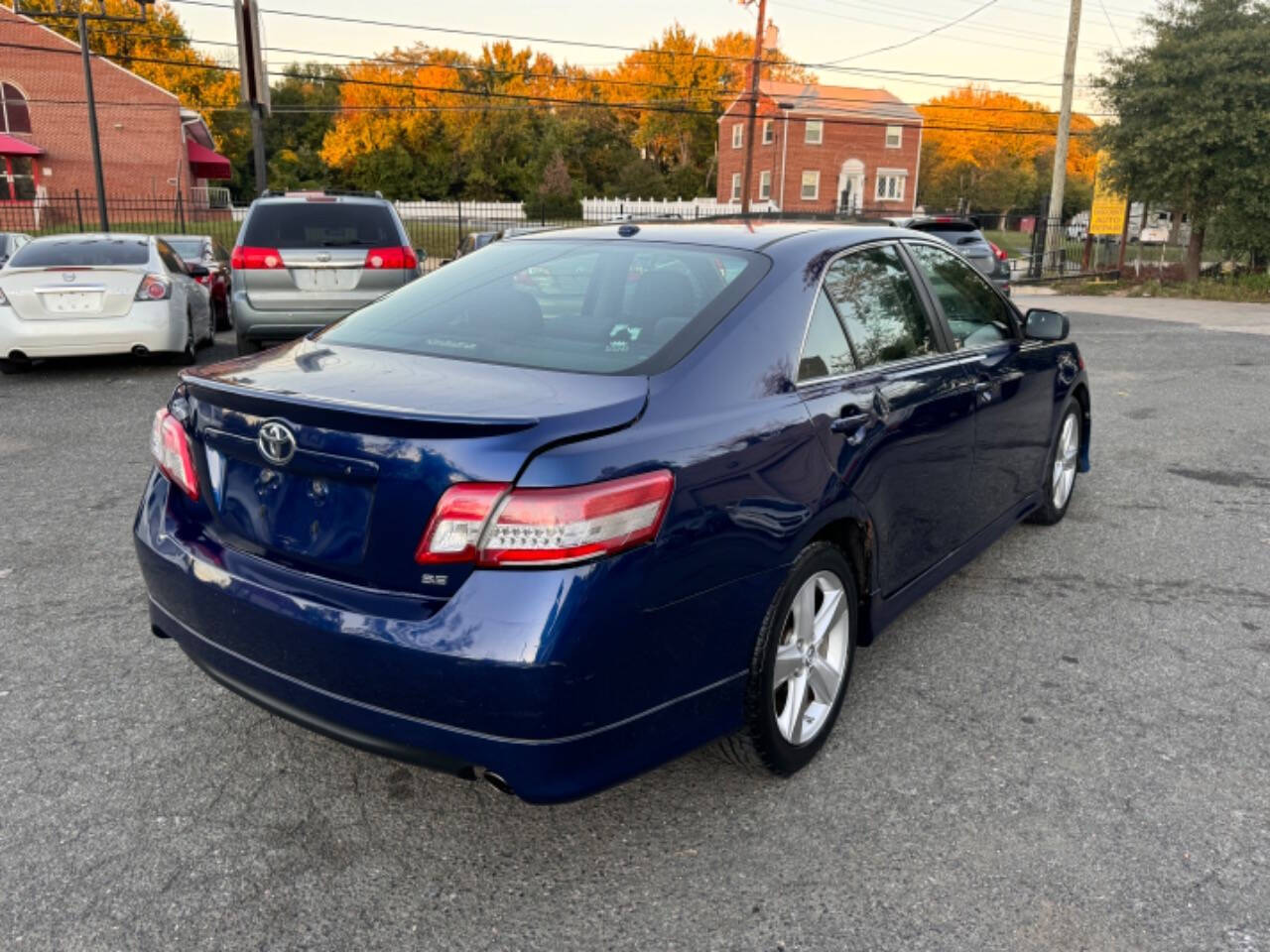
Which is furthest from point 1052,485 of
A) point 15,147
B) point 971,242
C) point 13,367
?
point 15,147

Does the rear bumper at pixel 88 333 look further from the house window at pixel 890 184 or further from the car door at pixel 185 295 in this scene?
the house window at pixel 890 184

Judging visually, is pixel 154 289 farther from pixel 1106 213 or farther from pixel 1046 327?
pixel 1106 213

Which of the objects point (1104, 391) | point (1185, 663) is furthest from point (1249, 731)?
point (1104, 391)

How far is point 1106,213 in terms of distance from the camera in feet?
82.9

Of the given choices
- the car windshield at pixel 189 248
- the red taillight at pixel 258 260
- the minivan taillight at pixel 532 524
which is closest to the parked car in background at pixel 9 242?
the car windshield at pixel 189 248

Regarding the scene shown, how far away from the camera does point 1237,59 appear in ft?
66.7

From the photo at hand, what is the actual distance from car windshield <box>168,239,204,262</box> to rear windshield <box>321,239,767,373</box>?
12526mm

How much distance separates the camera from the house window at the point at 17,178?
4278cm

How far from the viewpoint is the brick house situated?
185ft

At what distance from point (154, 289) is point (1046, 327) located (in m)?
8.16

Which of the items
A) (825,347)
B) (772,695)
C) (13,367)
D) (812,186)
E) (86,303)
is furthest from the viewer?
(812,186)

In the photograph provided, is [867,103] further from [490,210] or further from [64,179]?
[64,179]

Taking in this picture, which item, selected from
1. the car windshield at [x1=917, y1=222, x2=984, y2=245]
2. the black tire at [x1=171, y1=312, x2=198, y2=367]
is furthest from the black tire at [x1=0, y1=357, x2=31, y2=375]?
the car windshield at [x1=917, y1=222, x2=984, y2=245]

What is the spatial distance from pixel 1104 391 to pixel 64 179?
157 ft
